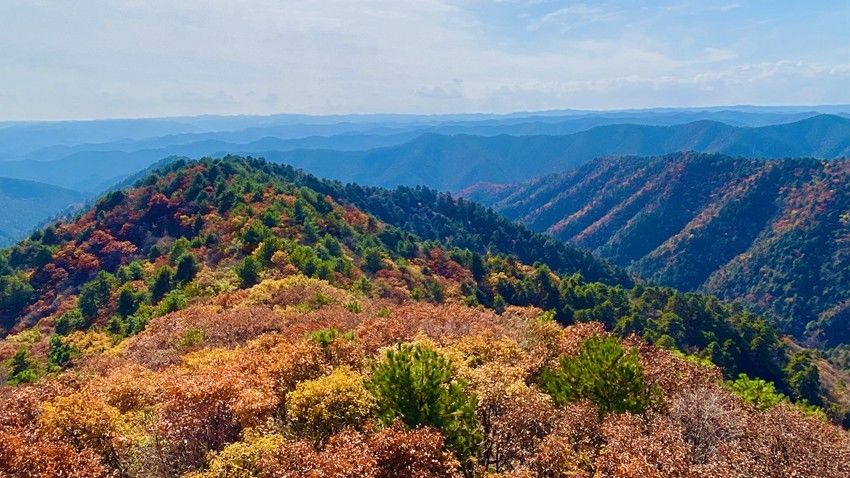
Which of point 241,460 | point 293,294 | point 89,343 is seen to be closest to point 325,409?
point 241,460

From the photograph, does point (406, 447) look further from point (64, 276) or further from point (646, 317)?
point (646, 317)

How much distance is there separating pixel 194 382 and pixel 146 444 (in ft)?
9.88

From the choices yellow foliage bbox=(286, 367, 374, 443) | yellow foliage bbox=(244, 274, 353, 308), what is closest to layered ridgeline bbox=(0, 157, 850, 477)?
yellow foliage bbox=(286, 367, 374, 443)

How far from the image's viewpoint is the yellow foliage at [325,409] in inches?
821

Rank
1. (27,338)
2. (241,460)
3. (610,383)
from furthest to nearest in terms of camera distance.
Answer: (27,338)
(610,383)
(241,460)

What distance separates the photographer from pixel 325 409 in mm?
20766

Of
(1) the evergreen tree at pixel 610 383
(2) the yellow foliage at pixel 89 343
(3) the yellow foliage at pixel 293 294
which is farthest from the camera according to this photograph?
(2) the yellow foliage at pixel 89 343

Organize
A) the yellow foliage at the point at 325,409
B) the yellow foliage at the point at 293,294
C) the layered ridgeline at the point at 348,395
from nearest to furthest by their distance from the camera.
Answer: the layered ridgeline at the point at 348,395, the yellow foliage at the point at 325,409, the yellow foliage at the point at 293,294

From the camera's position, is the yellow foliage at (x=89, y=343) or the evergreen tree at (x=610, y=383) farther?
the yellow foliage at (x=89, y=343)

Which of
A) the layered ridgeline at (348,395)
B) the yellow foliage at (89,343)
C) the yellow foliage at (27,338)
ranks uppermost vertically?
the layered ridgeline at (348,395)

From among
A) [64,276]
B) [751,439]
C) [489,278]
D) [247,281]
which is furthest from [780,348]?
[64,276]

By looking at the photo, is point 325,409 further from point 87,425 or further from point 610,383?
point 610,383

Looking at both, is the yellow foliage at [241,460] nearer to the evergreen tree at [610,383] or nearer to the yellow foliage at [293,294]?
the evergreen tree at [610,383]

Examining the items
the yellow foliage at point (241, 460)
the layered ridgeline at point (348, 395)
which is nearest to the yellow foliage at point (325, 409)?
the layered ridgeline at point (348, 395)
